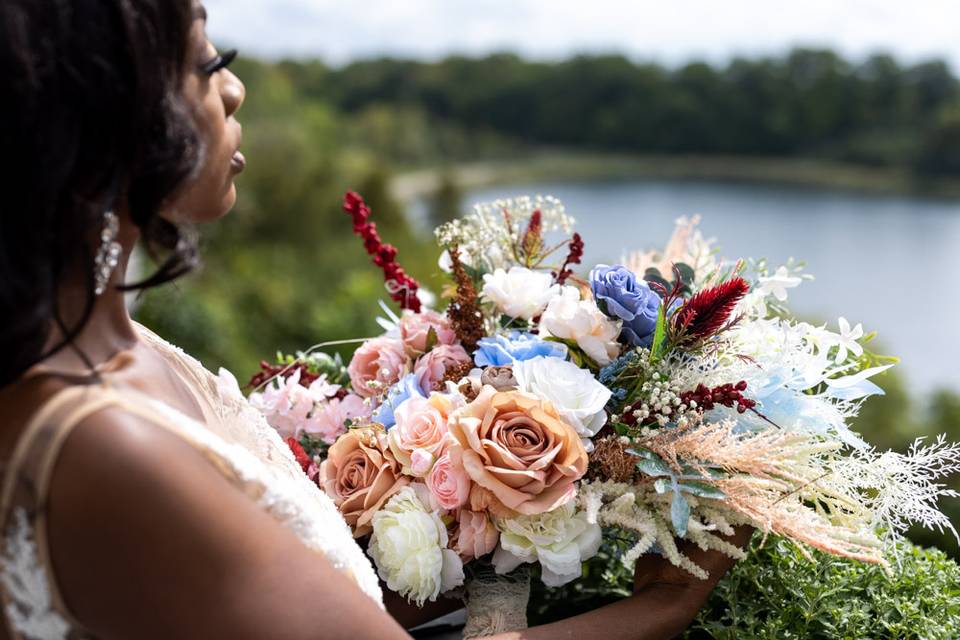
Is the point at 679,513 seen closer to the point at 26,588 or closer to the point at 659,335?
the point at 659,335


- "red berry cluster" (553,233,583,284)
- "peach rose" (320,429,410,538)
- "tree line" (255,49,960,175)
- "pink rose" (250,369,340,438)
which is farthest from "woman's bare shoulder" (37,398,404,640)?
"tree line" (255,49,960,175)

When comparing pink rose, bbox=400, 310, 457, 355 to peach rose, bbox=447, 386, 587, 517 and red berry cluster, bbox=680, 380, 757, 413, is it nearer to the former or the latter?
peach rose, bbox=447, 386, 587, 517

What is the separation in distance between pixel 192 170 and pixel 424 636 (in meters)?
1.23

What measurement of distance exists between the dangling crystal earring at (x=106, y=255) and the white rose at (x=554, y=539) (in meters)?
0.80

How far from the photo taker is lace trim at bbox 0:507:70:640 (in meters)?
1.04

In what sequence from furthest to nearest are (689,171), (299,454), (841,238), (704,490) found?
(689,171) < (841,238) < (299,454) < (704,490)

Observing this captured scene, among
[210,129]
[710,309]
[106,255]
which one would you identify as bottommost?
[710,309]

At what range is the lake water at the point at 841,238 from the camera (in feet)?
84.7

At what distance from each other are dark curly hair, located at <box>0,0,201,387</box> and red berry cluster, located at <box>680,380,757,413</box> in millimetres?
932

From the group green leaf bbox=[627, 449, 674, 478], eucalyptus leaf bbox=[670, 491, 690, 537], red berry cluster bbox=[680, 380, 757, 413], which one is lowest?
eucalyptus leaf bbox=[670, 491, 690, 537]

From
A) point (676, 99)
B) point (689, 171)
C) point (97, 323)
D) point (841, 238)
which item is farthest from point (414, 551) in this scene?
point (689, 171)

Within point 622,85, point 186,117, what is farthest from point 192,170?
point 622,85

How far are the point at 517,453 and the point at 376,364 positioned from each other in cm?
56

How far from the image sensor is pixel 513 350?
1.75 m
